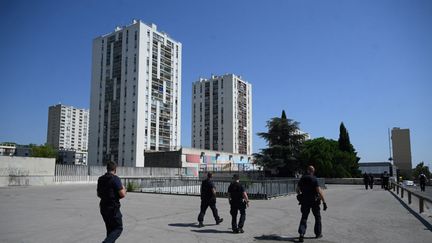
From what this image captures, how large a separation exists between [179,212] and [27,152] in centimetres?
15140

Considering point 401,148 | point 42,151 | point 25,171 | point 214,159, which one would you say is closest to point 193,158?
point 214,159

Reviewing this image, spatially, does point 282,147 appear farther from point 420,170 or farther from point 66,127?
point 66,127

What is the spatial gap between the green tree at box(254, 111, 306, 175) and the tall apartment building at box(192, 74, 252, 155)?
7599 cm

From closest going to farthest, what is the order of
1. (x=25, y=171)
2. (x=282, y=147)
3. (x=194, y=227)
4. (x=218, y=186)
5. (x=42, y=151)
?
(x=194, y=227), (x=218, y=186), (x=25, y=171), (x=282, y=147), (x=42, y=151)

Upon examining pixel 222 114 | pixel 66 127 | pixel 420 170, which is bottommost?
pixel 420 170

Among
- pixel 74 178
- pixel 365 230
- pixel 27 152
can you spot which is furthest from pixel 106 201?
pixel 27 152

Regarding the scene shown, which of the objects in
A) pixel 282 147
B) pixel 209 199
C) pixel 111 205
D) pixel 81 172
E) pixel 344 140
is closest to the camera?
pixel 111 205

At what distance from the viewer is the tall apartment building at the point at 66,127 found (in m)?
182

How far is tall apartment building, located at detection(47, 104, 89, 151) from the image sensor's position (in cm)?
18239

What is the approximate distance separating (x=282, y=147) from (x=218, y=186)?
23.6m

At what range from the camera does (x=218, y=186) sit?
2353cm

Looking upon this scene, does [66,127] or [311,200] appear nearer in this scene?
[311,200]

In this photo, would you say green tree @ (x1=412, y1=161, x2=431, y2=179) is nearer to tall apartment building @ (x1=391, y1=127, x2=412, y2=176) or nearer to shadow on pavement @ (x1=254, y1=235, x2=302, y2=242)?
tall apartment building @ (x1=391, y1=127, x2=412, y2=176)

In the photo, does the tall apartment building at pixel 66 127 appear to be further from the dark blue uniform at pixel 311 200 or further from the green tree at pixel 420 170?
the dark blue uniform at pixel 311 200
